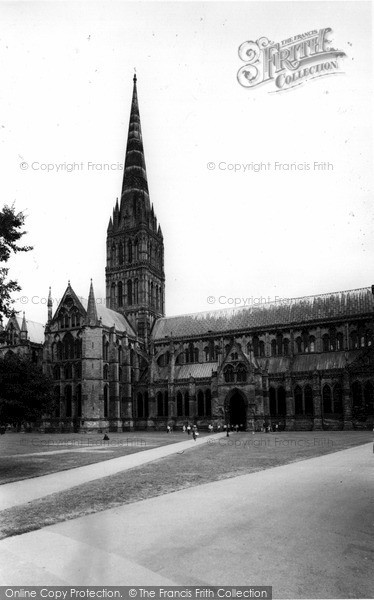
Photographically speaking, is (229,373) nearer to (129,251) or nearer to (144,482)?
(129,251)

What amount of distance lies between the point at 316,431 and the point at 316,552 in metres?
43.3

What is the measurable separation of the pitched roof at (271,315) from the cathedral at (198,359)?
15cm

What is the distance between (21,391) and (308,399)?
37736mm

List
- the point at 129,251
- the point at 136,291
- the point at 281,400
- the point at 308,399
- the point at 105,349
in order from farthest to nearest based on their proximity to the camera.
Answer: the point at 129,251, the point at 136,291, the point at 105,349, the point at 281,400, the point at 308,399

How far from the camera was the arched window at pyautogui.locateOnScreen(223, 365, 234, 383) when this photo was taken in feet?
183

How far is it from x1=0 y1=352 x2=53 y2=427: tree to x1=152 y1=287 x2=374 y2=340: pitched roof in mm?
41111

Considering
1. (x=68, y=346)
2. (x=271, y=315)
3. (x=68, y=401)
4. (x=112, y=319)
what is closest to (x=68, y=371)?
(x=68, y=346)

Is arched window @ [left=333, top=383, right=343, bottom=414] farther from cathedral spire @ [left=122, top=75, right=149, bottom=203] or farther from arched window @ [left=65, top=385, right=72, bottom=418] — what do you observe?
cathedral spire @ [left=122, top=75, right=149, bottom=203]

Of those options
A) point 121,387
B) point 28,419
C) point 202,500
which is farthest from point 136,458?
point 121,387

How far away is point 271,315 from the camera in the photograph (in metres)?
62.9

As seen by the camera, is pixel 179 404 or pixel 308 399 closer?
pixel 308 399

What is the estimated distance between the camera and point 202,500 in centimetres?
1302

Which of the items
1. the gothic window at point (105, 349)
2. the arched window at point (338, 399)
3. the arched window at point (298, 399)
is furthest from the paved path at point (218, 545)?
the gothic window at point (105, 349)

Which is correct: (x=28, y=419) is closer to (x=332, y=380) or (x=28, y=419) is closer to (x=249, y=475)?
(x=249, y=475)
